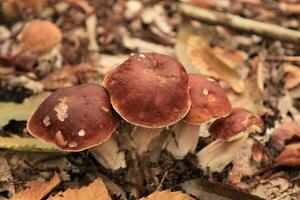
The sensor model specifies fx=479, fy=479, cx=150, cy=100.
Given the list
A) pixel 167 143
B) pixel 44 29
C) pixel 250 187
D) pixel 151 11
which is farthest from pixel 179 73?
pixel 151 11

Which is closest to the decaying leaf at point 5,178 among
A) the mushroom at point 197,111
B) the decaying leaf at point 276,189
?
the mushroom at point 197,111

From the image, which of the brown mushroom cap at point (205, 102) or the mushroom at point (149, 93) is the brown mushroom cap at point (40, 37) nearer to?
the mushroom at point (149, 93)

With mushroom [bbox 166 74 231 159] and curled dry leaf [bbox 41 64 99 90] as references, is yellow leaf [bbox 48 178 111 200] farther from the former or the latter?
curled dry leaf [bbox 41 64 99 90]

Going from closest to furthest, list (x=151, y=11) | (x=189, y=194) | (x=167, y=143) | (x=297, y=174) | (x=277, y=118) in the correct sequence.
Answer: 1. (x=189, y=194)
2. (x=167, y=143)
3. (x=297, y=174)
4. (x=277, y=118)
5. (x=151, y=11)

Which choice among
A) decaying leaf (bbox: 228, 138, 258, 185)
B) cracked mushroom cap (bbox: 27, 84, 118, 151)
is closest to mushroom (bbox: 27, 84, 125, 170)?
cracked mushroom cap (bbox: 27, 84, 118, 151)

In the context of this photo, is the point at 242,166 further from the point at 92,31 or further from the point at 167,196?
the point at 92,31

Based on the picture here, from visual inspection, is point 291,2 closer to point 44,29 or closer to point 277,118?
point 277,118
